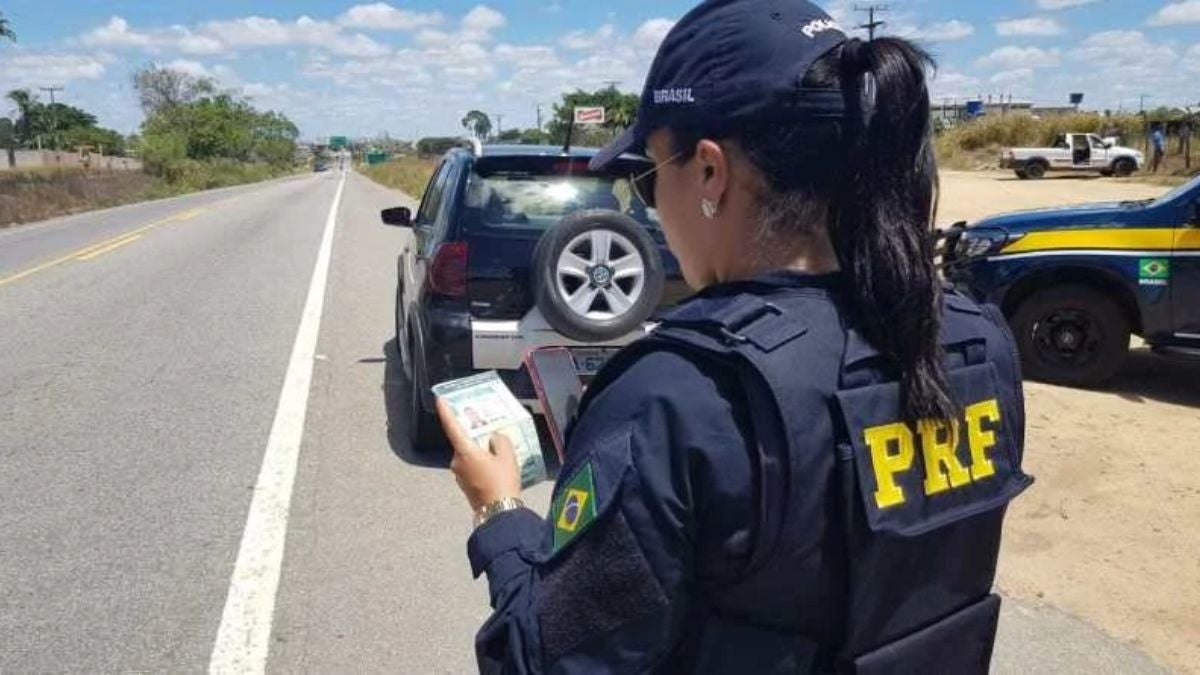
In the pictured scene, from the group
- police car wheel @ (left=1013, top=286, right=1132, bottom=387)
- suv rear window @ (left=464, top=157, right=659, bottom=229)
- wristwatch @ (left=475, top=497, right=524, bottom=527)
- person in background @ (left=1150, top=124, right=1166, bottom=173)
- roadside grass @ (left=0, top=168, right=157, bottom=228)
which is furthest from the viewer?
person in background @ (left=1150, top=124, right=1166, bottom=173)

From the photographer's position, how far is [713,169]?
130 centimetres

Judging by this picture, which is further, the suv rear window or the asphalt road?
the suv rear window

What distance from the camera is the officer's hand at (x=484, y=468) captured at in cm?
152

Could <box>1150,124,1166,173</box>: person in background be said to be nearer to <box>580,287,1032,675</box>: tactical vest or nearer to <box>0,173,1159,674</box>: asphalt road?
<box>0,173,1159,674</box>: asphalt road

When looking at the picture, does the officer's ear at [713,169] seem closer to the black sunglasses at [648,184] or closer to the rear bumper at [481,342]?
the black sunglasses at [648,184]

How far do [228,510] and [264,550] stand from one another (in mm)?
600

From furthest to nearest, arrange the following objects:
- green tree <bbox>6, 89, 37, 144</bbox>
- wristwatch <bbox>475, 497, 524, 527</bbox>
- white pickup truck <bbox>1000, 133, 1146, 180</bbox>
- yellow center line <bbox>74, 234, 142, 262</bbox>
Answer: green tree <bbox>6, 89, 37, 144</bbox>, white pickup truck <bbox>1000, 133, 1146, 180</bbox>, yellow center line <bbox>74, 234, 142, 262</bbox>, wristwatch <bbox>475, 497, 524, 527</bbox>

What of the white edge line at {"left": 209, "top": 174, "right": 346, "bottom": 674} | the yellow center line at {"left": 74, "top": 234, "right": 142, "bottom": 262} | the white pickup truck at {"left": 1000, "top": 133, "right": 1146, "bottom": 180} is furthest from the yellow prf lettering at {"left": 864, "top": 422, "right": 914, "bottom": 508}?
the white pickup truck at {"left": 1000, "top": 133, "right": 1146, "bottom": 180}

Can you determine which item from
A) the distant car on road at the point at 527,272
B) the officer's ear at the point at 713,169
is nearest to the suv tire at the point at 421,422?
the distant car on road at the point at 527,272

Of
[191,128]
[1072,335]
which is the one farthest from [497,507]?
[191,128]

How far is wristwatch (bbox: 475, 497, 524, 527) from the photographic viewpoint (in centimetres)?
149

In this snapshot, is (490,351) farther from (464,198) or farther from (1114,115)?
(1114,115)

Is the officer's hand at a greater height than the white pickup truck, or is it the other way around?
the white pickup truck

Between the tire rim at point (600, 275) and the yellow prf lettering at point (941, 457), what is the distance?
12.5 ft
